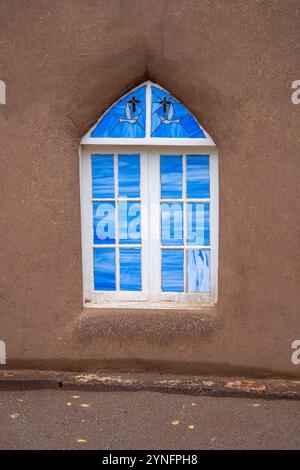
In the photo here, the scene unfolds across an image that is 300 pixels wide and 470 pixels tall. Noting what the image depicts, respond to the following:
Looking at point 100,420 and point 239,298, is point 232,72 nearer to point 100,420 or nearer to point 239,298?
point 239,298

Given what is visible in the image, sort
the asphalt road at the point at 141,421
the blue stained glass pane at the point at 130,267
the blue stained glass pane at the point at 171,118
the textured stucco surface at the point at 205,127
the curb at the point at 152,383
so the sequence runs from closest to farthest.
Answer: the asphalt road at the point at 141,421
the textured stucco surface at the point at 205,127
the curb at the point at 152,383
the blue stained glass pane at the point at 171,118
the blue stained glass pane at the point at 130,267

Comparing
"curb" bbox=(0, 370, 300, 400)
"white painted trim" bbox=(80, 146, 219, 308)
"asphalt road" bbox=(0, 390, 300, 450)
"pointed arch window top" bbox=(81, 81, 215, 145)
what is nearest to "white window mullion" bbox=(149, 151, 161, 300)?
"white painted trim" bbox=(80, 146, 219, 308)

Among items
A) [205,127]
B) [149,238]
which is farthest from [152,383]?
[205,127]

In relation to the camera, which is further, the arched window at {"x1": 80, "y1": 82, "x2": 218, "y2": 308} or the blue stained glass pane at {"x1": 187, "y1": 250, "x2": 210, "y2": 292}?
the blue stained glass pane at {"x1": 187, "y1": 250, "x2": 210, "y2": 292}

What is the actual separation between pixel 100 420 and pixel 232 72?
3056mm

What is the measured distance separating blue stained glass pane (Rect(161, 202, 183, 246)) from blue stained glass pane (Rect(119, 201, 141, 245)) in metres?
0.23

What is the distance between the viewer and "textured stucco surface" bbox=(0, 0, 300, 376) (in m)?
4.82

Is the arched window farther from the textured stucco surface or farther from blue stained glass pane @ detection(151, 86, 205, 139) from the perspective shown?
the textured stucco surface

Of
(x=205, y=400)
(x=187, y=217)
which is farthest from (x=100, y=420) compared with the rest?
(x=187, y=217)

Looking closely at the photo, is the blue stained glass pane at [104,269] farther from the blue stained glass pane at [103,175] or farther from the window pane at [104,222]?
the blue stained glass pane at [103,175]

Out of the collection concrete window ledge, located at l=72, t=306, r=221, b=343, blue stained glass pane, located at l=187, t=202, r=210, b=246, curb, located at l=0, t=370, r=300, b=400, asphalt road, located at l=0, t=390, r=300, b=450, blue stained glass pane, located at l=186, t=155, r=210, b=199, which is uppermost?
blue stained glass pane, located at l=186, t=155, r=210, b=199

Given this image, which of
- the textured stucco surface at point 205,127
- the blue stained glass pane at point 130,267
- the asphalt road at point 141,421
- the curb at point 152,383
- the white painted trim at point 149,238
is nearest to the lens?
the asphalt road at point 141,421

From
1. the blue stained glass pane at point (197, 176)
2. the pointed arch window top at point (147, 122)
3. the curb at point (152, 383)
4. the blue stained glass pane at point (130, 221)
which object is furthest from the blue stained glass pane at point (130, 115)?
the curb at point (152, 383)

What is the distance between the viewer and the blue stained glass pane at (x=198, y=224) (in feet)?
17.3
